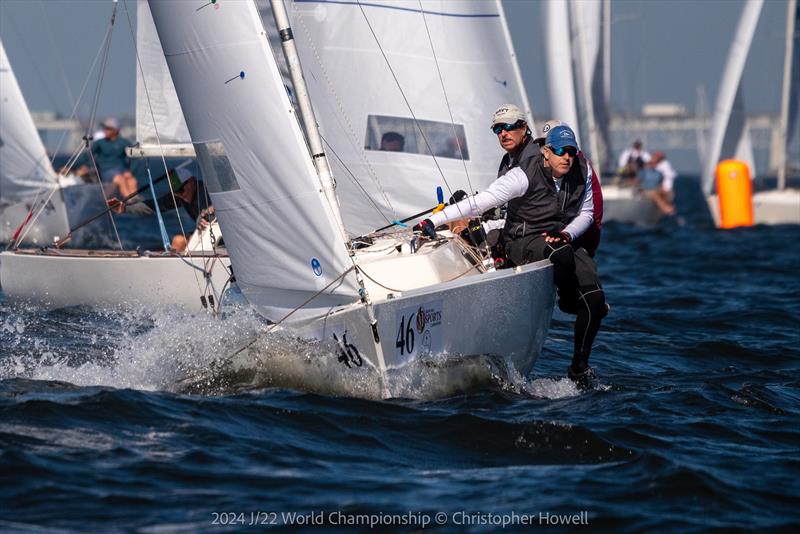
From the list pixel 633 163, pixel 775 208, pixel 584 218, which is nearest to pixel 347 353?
pixel 584 218

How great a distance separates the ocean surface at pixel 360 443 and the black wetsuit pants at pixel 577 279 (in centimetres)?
34

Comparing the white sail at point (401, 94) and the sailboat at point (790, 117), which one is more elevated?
the white sail at point (401, 94)

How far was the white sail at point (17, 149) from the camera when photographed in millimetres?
16391

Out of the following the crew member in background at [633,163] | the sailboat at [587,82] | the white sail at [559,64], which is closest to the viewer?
the white sail at [559,64]

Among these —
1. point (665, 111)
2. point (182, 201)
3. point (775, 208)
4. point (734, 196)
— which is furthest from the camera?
point (665, 111)

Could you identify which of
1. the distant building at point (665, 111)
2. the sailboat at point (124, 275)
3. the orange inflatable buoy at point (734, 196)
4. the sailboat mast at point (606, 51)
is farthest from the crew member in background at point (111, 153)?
the distant building at point (665, 111)

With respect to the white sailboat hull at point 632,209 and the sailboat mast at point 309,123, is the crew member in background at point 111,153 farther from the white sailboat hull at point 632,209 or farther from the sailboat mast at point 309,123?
the white sailboat hull at point 632,209

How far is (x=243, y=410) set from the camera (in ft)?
19.0

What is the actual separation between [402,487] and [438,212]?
1970 mm

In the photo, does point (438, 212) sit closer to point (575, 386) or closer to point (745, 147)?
point (575, 386)

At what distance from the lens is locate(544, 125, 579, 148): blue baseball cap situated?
249 inches

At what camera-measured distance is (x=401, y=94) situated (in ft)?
31.9

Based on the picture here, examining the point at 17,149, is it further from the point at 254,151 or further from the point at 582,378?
the point at 582,378

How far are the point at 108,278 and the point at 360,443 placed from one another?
4927 mm
